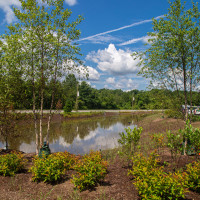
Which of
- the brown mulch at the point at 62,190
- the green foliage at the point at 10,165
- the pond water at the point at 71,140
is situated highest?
the green foliage at the point at 10,165

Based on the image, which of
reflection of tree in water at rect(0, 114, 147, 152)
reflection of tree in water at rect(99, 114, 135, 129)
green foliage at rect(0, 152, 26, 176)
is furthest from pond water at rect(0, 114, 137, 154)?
reflection of tree in water at rect(99, 114, 135, 129)

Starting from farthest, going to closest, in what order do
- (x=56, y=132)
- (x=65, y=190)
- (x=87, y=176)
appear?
(x=56, y=132) → (x=65, y=190) → (x=87, y=176)

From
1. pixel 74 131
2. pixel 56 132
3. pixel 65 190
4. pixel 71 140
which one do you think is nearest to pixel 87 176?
pixel 65 190

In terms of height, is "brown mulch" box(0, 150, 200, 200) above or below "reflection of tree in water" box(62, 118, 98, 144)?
above

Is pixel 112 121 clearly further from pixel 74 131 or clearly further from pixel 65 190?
pixel 65 190

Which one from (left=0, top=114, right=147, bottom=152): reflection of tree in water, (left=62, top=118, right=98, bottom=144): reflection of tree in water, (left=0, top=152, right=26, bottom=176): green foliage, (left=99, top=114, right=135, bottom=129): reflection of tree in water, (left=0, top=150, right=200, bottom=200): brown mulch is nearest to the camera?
(left=0, top=150, right=200, bottom=200): brown mulch

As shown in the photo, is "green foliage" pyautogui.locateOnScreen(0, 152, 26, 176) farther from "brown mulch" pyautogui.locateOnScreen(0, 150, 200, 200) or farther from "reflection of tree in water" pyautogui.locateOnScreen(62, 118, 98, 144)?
"reflection of tree in water" pyautogui.locateOnScreen(62, 118, 98, 144)

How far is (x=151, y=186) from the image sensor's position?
380 centimetres

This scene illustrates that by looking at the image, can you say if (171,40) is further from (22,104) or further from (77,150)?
(77,150)

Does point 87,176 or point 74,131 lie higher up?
point 87,176

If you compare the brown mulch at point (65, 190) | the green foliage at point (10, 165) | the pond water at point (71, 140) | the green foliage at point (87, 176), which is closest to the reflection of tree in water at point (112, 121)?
the pond water at point (71, 140)

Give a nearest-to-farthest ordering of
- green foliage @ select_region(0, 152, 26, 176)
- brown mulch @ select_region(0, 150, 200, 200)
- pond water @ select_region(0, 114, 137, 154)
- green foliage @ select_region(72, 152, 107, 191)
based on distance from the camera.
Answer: brown mulch @ select_region(0, 150, 200, 200) < green foliage @ select_region(72, 152, 107, 191) < green foliage @ select_region(0, 152, 26, 176) < pond water @ select_region(0, 114, 137, 154)

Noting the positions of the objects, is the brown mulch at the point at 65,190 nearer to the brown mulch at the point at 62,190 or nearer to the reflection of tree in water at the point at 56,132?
the brown mulch at the point at 62,190

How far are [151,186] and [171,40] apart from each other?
5852 mm
